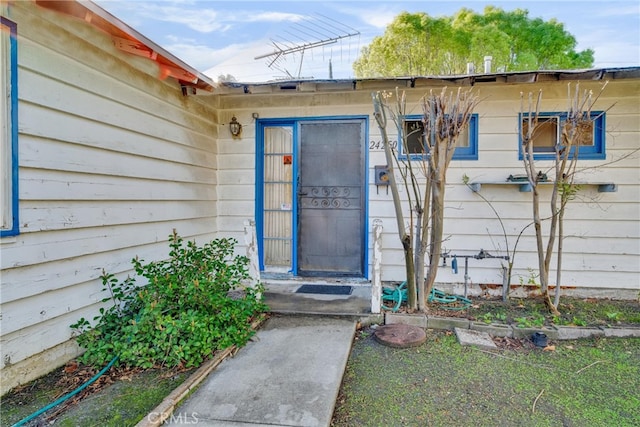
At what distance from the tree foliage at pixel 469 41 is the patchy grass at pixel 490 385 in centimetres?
1287

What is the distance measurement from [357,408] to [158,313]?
142cm

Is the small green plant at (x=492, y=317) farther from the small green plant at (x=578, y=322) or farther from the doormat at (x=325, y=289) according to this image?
the doormat at (x=325, y=289)

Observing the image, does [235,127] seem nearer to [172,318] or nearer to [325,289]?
[325,289]

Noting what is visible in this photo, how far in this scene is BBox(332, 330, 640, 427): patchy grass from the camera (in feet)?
6.28

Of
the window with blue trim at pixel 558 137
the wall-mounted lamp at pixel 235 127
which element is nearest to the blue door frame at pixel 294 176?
the wall-mounted lamp at pixel 235 127

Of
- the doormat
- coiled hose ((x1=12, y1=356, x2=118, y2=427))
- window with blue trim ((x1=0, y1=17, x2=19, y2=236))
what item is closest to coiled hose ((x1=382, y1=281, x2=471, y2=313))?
the doormat

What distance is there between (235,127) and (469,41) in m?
12.8

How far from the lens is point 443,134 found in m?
3.01

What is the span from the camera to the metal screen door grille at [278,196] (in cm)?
451

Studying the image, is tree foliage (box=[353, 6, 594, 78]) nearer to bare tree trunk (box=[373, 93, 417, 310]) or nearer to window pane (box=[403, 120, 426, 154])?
window pane (box=[403, 120, 426, 154])

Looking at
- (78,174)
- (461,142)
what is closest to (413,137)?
(461,142)

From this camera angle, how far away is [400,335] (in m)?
2.85

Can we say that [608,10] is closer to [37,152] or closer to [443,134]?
[443,134]

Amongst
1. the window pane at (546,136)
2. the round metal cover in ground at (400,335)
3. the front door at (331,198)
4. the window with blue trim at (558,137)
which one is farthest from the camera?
the front door at (331,198)
